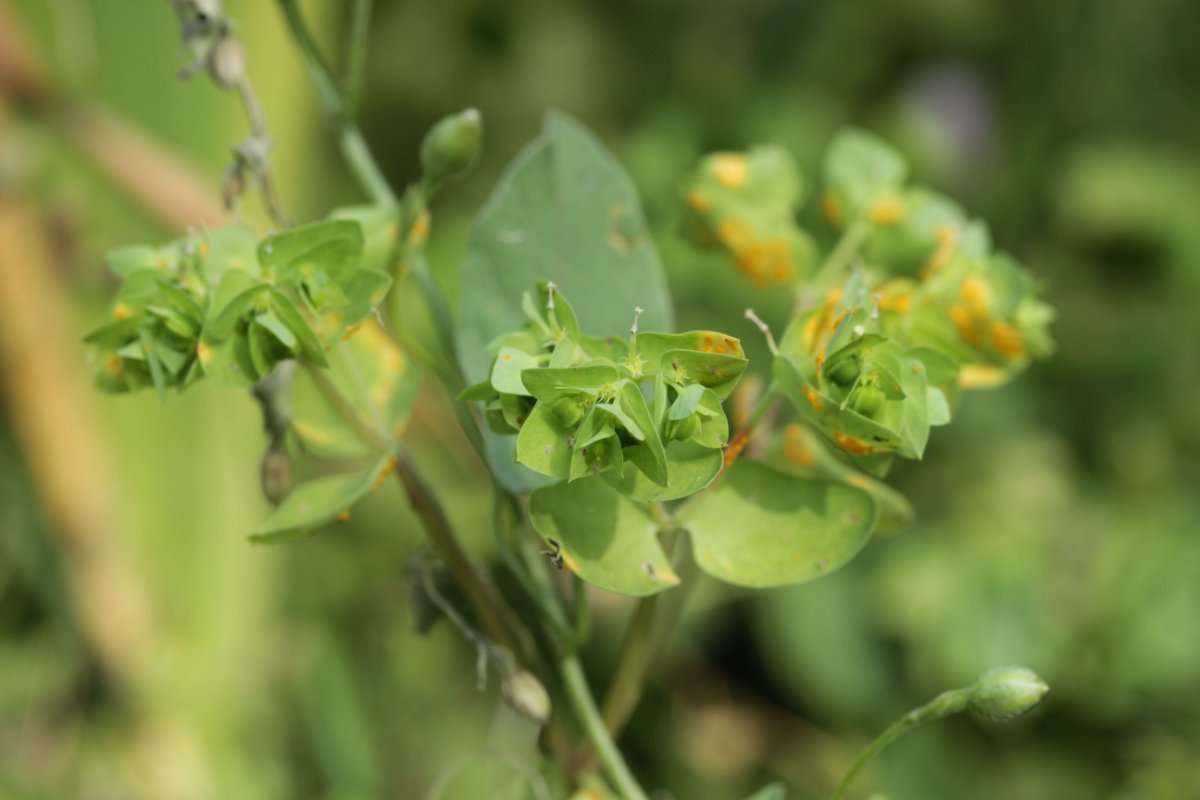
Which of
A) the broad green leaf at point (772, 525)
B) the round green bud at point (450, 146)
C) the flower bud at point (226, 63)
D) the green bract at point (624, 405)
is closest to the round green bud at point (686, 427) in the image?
the green bract at point (624, 405)

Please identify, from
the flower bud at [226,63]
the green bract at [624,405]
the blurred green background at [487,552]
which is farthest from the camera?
the blurred green background at [487,552]

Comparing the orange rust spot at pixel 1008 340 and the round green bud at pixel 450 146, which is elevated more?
the round green bud at pixel 450 146

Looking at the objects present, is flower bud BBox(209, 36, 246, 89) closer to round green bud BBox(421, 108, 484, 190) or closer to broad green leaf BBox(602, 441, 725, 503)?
round green bud BBox(421, 108, 484, 190)

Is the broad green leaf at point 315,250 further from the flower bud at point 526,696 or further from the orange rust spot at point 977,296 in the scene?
the orange rust spot at point 977,296

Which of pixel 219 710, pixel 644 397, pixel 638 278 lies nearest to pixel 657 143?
pixel 219 710

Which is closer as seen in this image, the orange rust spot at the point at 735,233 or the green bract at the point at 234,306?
the green bract at the point at 234,306

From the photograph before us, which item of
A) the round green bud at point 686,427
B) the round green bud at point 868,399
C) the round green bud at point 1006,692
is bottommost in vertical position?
the round green bud at point 1006,692

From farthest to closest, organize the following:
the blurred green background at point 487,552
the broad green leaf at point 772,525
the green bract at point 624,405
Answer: the blurred green background at point 487,552 → the broad green leaf at point 772,525 → the green bract at point 624,405
